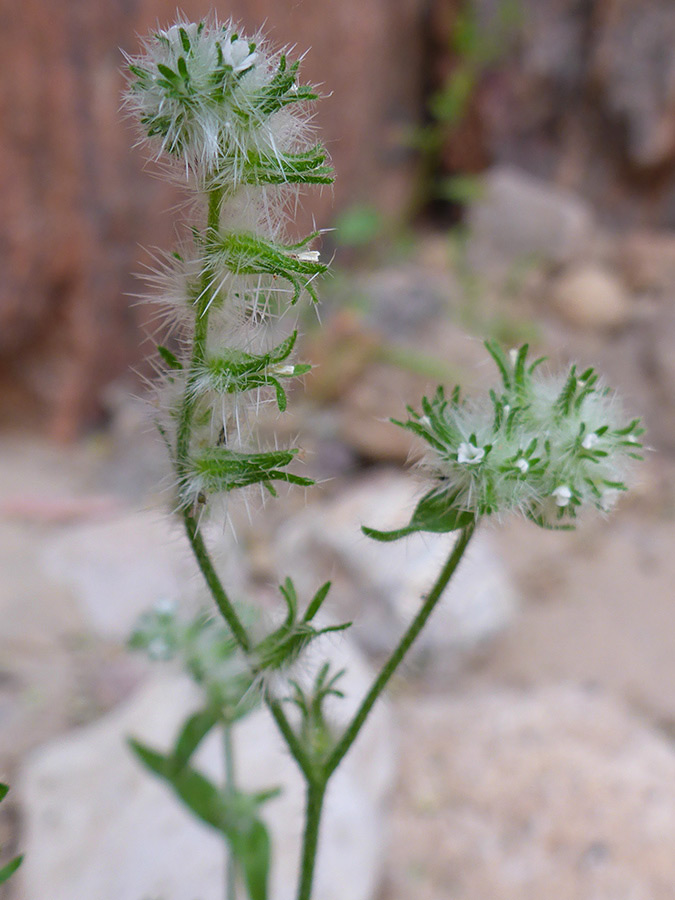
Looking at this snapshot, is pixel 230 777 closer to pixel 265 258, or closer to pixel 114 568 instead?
pixel 265 258

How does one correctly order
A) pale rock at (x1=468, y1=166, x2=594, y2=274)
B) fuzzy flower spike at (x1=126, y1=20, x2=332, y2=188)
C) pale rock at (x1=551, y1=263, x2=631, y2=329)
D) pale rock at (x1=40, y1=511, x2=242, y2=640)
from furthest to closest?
1. pale rock at (x1=468, y1=166, x2=594, y2=274)
2. pale rock at (x1=551, y1=263, x2=631, y2=329)
3. pale rock at (x1=40, y1=511, x2=242, y2=640)
4. fuzzy flower spike at (x1=126, y1=20, x2=332, y2=188)

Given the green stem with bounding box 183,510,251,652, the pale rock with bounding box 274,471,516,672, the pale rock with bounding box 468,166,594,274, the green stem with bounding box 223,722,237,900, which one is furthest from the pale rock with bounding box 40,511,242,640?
the pale rock with bounding box 468,166,594,274

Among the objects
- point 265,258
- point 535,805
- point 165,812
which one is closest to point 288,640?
point 265,258

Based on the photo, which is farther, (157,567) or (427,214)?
(427,214)

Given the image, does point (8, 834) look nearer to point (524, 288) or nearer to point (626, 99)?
point (524, 288)

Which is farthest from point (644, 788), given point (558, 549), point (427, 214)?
point (427, 214)

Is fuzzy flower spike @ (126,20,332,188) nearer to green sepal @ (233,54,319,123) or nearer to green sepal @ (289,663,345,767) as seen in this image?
green sepal @ (233,54,319,123)
